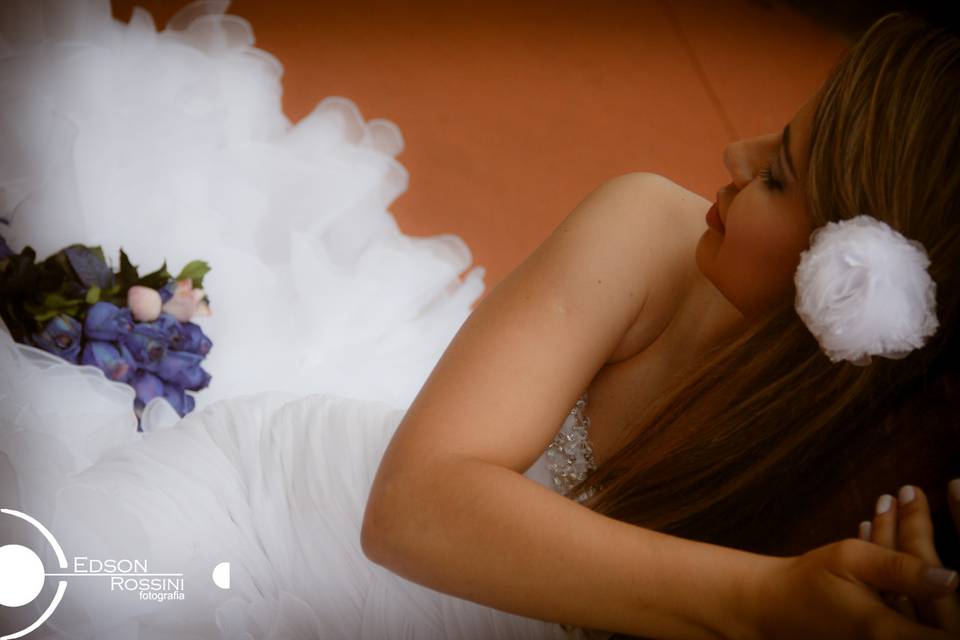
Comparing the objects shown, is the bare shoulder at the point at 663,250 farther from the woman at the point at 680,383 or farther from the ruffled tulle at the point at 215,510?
the ruffled tulle at the point at 215,510

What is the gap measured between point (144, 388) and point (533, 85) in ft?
3.15

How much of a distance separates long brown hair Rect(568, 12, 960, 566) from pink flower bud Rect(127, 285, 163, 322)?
526 millimetres

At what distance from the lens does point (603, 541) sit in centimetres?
66

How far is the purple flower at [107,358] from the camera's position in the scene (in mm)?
988

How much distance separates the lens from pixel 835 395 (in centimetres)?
80

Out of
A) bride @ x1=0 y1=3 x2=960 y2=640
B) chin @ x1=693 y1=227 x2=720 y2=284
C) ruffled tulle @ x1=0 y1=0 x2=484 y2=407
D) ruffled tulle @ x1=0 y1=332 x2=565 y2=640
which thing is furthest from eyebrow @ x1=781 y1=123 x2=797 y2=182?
ruffled tulle @ x1=0 y1=0 x2=484 y2=407

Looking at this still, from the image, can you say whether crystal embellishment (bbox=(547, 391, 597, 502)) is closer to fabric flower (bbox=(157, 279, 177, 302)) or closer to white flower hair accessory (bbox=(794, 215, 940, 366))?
white flower hair accessory (bbox=(794, 215, 940, 366))

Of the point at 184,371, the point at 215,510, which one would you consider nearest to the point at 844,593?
the point at 215,510

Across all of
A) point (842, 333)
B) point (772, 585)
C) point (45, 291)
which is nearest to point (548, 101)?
point (45, 291)

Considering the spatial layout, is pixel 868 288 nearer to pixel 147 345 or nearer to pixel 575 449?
pixel 575 449

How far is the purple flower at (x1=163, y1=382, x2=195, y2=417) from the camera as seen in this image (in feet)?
3.44

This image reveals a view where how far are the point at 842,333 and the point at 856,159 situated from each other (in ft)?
0.43

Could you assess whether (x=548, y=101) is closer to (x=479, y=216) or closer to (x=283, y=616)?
(x=479, y=216)

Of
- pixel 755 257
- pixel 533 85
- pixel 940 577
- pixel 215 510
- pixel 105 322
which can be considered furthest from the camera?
pixel 533 85
